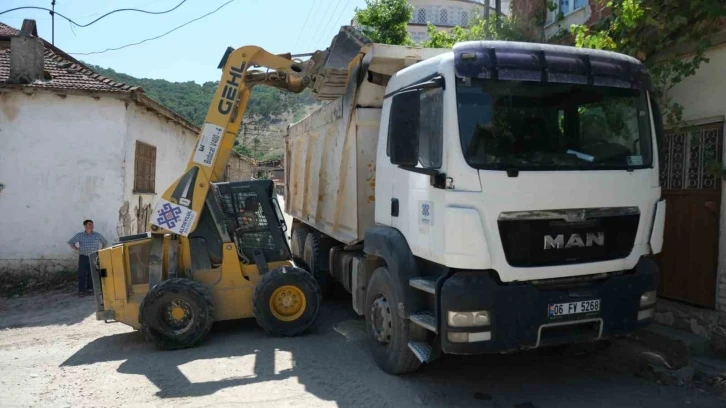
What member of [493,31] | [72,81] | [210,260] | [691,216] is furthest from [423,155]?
[72,81]

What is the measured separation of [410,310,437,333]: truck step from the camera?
4051mm

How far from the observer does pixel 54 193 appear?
10.3 metres

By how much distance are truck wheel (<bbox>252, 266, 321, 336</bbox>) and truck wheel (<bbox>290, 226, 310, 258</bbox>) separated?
3011mm

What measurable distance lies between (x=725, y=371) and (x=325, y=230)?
15.5 feet

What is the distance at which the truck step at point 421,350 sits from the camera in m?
4.28

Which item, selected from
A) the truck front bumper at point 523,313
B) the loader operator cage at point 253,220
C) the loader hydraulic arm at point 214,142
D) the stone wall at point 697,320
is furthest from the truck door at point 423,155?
the stone wall at point 697,320

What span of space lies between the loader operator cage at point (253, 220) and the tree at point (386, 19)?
379 inches

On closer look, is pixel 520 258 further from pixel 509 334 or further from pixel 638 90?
pixel 638 90

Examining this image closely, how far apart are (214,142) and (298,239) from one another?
397 cm

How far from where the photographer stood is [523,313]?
3.92 m

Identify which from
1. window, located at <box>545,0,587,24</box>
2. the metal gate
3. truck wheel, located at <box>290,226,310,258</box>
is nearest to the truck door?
the metal gate

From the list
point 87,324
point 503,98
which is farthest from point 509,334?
point 87,324

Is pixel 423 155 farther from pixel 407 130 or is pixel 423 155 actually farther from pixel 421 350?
pixel 421 350

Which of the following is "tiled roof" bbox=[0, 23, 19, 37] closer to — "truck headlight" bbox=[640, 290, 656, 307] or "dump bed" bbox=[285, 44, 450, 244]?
"dump bed" bbox=[285, 44, 450, 244]
